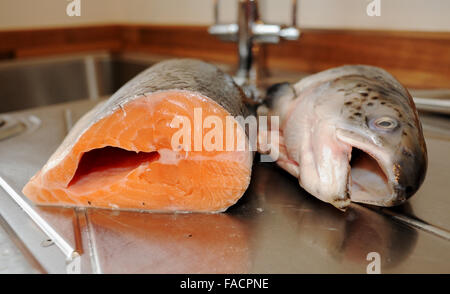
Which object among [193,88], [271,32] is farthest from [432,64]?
[193,88]

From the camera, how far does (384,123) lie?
0.70 m

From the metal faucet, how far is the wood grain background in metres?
0.09

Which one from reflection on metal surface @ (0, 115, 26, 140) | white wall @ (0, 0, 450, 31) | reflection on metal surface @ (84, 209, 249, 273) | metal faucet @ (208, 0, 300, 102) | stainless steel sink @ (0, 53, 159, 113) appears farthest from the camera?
stainless steel sink @ (0, 53, 159, 113)

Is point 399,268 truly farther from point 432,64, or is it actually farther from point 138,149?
point 432,64

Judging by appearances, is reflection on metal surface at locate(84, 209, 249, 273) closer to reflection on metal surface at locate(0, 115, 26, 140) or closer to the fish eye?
the fish eye

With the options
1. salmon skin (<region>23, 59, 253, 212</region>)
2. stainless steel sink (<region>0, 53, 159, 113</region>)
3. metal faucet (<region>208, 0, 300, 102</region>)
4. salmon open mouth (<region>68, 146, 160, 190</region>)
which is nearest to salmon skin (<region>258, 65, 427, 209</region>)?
salmon skin (<region>23, 59, 253, 212</region>)

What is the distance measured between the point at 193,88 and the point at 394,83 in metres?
0.42

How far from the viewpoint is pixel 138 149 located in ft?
2.46

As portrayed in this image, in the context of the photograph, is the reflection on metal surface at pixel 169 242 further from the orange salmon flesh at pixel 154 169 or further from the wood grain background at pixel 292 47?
the wood grain background at pixel 292 47

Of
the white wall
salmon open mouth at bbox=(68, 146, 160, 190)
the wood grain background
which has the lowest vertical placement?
salmon open mouth at bbox=(68, 146, 160, 190)

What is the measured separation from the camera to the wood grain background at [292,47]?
1.59 meters

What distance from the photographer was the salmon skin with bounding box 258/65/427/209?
68 cm

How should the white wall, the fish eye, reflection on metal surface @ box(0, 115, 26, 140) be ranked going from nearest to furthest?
the fish eye
reflection on metal surface @ box(0, 115, 26, 140)
the white wall

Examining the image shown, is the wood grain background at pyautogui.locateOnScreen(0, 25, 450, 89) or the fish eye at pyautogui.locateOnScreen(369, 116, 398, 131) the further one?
the wood grain background at pyautogui.locateOnScreen(0, 25, 450, 89)
